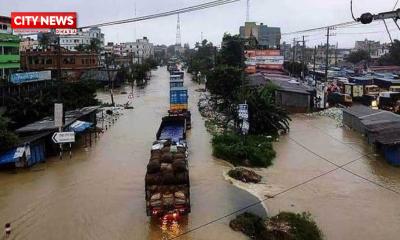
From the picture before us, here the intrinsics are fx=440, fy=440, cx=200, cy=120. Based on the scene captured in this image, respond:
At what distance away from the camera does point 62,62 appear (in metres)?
76.2

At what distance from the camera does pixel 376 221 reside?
1728 cm

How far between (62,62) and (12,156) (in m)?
55.3

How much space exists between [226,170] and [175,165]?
7.87 meters

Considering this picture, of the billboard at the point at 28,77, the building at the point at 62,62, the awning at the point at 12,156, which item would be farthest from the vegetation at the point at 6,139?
the building at the point at 62,62

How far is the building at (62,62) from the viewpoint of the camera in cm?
7081

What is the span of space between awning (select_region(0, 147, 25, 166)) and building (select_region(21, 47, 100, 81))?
4274 centimetres

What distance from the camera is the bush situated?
2541cm

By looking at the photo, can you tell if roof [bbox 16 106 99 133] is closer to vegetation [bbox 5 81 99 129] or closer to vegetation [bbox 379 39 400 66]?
vegetation [bbox 5 81 99 129]

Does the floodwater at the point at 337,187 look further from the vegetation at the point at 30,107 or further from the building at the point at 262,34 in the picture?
the building at the point at 262,34

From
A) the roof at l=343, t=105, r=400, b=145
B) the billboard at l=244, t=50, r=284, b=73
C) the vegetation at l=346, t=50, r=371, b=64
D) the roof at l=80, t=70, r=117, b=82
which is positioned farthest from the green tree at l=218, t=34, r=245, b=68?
the vegetation at l=346, t=50, r=371, b=64

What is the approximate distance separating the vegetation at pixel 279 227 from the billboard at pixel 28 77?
94.4 ft

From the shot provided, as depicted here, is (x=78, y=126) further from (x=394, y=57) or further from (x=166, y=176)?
(x=394, y=57)

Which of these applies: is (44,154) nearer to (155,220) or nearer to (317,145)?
(155,220)

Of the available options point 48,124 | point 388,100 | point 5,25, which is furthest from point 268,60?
point 48,124
